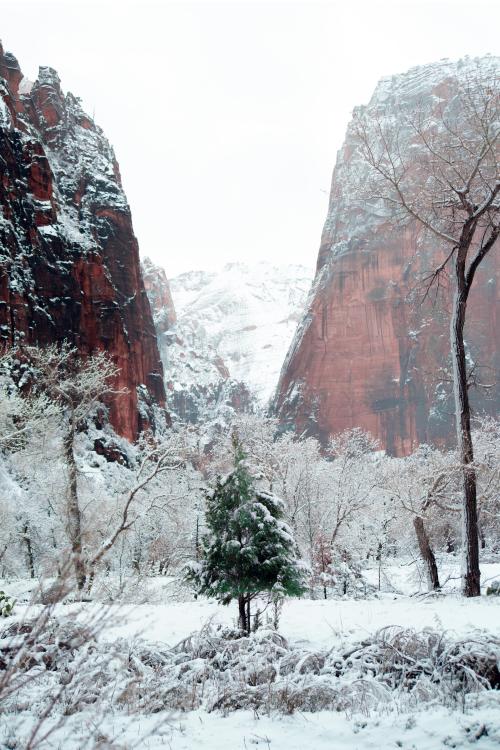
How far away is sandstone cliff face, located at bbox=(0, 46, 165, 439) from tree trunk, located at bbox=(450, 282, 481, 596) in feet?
119

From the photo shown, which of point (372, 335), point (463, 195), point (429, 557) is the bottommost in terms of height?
point (429, 557)

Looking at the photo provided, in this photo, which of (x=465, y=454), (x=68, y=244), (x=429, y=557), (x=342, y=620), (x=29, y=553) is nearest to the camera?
(x=342, y=620)

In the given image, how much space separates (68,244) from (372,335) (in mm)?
61602

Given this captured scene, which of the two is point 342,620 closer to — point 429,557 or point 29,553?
point 429,557

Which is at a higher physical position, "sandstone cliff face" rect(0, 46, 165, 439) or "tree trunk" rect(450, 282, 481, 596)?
"sandstone cliff face" rect(0, 46, 165, 439)

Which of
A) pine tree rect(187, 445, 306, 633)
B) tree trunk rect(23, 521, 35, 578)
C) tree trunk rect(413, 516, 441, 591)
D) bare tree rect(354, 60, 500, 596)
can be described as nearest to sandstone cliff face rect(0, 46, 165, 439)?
tree trunk rect(23, 521, 35, 578)

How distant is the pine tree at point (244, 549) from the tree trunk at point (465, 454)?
3.72 metres

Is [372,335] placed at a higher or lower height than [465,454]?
higher

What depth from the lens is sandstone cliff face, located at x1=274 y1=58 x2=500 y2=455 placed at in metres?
90.7

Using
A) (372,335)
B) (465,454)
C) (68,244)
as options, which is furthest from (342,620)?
(372,335)

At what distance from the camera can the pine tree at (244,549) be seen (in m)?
7.46

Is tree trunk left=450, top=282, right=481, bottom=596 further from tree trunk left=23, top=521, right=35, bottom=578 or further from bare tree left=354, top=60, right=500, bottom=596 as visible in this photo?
tree trunk left=23, top=521, right=35, bottom=578

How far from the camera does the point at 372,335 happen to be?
97.6 m

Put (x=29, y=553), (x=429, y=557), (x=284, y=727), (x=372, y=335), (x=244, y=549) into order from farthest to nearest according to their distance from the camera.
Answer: (x=372, y=335) → (x=29, y=553) → (x=429, y=557) → (x=244, y=549) → (x=284, y=727)
